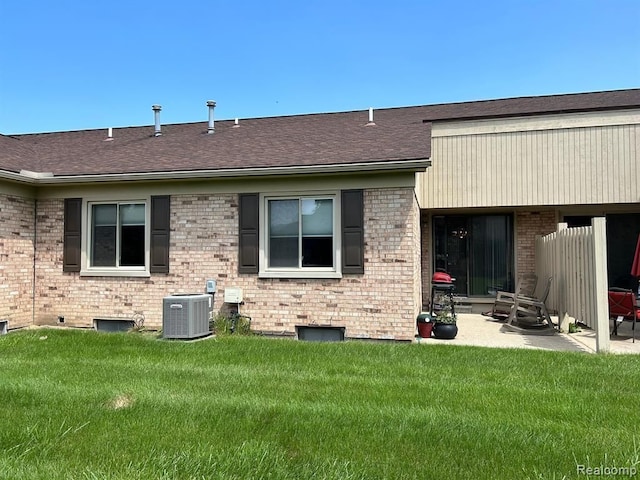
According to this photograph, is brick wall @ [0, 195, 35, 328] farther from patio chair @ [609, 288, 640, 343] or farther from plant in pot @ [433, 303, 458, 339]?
patio chair @ [609, 288, 640, 343]

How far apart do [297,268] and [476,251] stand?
6.02m

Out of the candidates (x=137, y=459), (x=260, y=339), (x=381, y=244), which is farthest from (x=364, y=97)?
(x=137, y=459)

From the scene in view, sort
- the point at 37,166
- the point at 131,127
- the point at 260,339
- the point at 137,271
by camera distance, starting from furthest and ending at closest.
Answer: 1. the point at 131,127
2. the point at 37,166
3. the point at 137,271
4. the point at 260,339

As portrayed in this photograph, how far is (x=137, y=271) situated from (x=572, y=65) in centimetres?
1075

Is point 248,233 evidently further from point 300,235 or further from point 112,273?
point 112,273

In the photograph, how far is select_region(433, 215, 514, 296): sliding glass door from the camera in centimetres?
1264

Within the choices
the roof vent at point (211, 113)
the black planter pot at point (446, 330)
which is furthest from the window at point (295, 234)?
the roof vent at point (211, 113)

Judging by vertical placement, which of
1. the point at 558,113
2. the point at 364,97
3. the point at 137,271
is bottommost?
the point at 137,271

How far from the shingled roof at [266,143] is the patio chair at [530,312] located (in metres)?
3.77

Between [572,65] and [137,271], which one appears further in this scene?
[572,65]

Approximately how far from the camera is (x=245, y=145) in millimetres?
10523

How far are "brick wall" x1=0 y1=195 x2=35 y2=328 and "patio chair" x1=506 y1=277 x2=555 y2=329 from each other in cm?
975

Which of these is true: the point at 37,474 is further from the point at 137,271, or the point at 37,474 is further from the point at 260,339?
the point at 137,271

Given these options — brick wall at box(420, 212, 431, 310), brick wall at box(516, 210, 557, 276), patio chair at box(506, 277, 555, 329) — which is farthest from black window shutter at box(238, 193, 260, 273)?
brick wall at box(516, 210, 557, 276)
